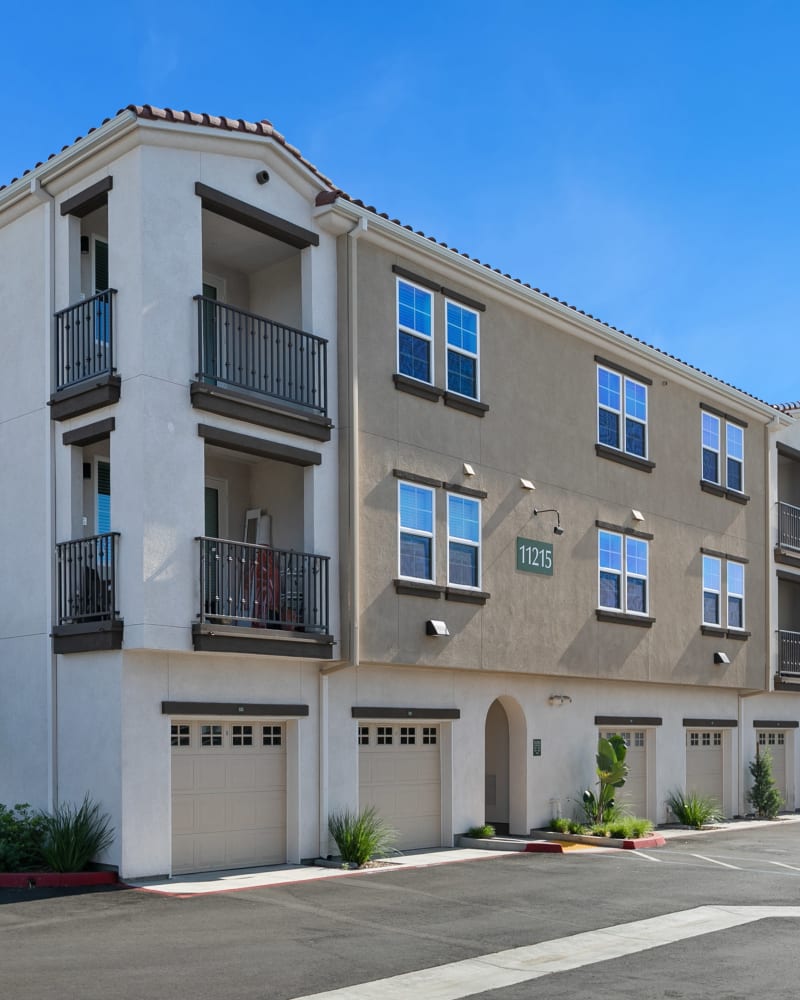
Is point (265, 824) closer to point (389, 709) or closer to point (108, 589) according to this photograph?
point (389, 709)

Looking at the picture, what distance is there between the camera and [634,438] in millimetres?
26859

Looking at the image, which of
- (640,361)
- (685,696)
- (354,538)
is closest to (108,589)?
(354,538)

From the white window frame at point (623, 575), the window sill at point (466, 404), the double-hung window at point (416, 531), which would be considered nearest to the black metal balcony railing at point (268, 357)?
the double-hung window at point (416, 531)

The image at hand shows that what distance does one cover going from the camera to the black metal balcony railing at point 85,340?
17578 mm

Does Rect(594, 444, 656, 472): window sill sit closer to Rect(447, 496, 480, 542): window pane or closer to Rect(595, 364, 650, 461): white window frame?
Rect(595, 364, 650, 461): white window frame

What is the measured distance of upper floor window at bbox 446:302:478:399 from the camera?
2189 centimetres

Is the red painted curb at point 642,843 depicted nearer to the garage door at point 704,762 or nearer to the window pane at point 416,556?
the garage door at point 704,762

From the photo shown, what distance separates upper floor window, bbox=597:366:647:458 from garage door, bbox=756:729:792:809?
979cm

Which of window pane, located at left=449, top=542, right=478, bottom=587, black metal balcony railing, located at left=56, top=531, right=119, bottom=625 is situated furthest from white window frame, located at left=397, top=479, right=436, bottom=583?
black metal balcony railing, located at left=56, top=531, right=119, bottom=625

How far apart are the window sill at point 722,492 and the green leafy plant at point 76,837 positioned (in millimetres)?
17257

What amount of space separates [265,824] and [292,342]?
7311mm

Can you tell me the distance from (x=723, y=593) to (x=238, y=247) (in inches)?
609

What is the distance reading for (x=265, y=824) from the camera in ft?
60.8

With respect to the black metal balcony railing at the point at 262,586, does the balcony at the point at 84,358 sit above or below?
above
